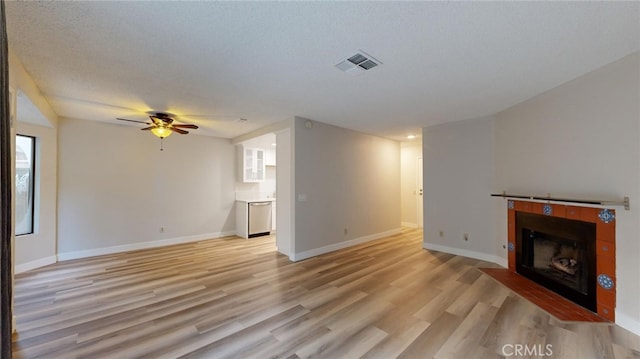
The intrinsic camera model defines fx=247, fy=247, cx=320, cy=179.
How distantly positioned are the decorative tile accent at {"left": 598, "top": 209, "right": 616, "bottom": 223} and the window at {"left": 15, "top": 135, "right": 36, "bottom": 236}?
7.64m

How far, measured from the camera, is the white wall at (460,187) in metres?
4.26

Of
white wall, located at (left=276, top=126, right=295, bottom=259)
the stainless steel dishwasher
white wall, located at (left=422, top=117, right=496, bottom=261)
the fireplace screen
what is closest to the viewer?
the fireplace screen

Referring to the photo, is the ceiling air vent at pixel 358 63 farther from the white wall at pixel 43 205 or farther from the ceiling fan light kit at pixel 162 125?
the white wall at pixel 43 205

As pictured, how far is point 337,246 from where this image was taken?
496 centimetres

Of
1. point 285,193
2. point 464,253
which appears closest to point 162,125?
point 285,193

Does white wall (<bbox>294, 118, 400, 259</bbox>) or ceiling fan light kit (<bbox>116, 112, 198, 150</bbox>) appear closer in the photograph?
ceiling fan light kit (<bbox>116, 112, 198, 150</bbox>)

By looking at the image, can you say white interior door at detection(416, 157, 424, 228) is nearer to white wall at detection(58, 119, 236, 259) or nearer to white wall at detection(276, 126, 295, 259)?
white wall at detection(276, 126, 295, 259)

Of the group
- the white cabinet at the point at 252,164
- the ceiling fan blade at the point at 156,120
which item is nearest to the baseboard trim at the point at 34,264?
the ceiling fan blade at the point at 156,120

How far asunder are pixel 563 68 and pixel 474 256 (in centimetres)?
313

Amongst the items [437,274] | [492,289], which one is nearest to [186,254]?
[437,274]

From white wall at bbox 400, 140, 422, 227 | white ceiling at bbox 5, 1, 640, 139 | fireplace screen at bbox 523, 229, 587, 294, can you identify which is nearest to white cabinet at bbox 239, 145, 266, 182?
white ceiling at bbox 5, 1, 640, 139

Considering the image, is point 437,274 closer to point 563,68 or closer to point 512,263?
point 512,263

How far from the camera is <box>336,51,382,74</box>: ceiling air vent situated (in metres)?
2.24

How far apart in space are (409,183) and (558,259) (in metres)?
4.41
